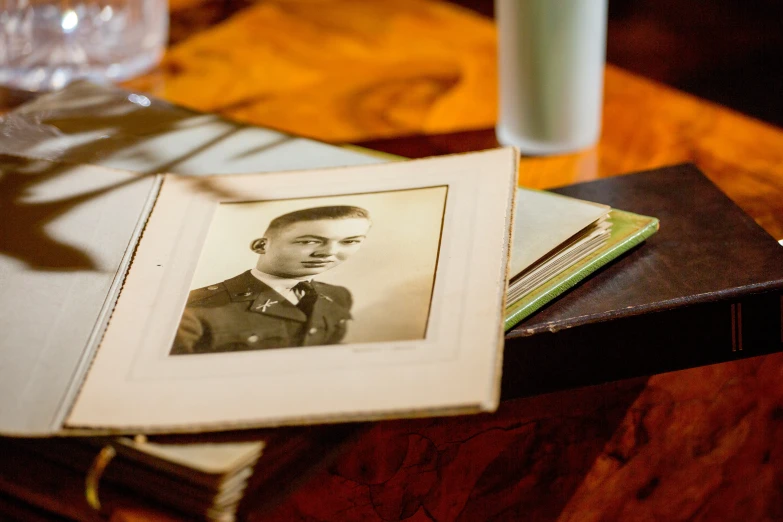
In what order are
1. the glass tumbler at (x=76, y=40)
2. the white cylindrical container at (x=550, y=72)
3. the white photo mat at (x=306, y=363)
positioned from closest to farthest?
the white photo mat at (x=306, y=363), the white cylindrical container at (x=550, y=72), the glass tumbler at (x=76, y=40)

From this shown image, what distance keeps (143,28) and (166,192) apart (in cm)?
53

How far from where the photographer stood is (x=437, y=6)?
110cm

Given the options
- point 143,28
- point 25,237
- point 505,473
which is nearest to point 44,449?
point 25,237

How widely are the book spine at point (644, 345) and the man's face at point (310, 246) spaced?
11cm

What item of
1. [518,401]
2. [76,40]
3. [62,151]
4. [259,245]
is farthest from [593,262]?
[76,40]

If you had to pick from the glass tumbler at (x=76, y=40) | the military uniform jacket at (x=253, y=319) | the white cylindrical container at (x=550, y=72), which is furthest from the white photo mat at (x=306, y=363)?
the glass tumbler at (x=76, y=40)

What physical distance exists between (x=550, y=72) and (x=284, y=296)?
1.25 ft

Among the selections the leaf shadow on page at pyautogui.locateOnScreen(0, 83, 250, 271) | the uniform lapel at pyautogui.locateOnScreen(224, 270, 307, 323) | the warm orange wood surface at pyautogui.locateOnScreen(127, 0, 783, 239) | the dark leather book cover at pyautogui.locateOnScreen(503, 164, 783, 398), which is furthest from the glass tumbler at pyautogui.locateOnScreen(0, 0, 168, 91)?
the dark leather book cover at pyautogui.locateOnScreen(503, 164, 783, 398)

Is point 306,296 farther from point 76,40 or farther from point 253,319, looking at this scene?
point 76,40

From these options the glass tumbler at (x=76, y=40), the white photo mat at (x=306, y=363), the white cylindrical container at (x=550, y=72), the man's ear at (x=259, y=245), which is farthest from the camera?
the glass tumbler at (x=76, y=40)

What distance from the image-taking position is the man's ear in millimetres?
479

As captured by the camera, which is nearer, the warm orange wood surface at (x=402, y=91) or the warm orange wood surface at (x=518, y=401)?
the warm orange wood surface at (x=518, y=401)

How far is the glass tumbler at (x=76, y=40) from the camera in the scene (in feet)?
3.09

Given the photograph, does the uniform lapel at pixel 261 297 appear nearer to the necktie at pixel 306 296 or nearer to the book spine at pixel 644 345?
the necktie at pixel 306 296
